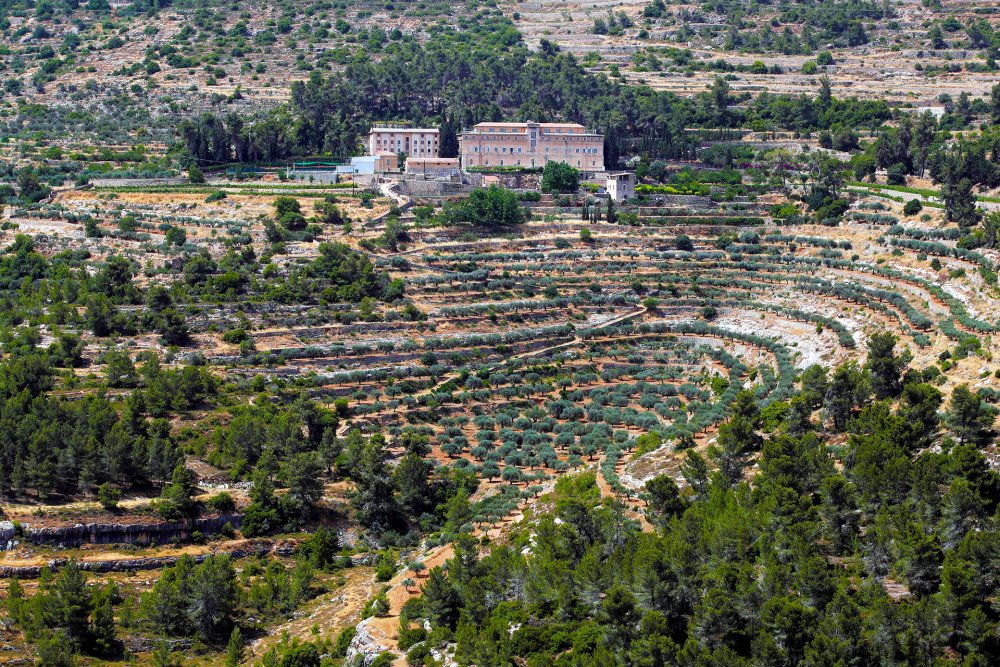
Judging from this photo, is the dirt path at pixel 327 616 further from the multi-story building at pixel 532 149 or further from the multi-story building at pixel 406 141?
the multi-story building at pixel 406 141

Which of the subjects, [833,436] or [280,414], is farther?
[280,414]

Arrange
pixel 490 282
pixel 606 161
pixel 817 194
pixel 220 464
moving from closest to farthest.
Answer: pixel 220 464
pixel 490 282
pixel 817 194
pixel 606 161

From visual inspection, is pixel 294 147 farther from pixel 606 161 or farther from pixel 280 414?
pixel 280 414

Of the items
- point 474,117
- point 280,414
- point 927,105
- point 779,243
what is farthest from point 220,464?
point 927,105

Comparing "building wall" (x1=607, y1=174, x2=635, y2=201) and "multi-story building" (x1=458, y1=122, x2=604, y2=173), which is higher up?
"multi-story building" (x1=458, y1=122, x2=604, y2=173)

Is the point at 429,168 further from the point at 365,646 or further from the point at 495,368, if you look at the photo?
the point at 365,646

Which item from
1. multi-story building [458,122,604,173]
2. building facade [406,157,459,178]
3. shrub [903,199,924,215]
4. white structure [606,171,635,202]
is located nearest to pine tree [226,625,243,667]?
shrub [903,199,924,215]

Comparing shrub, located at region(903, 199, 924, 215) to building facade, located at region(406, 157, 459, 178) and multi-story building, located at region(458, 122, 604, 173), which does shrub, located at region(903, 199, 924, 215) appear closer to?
multi-story building, located at region(458, 122, 604, 173)
